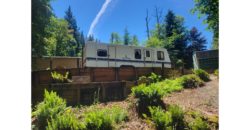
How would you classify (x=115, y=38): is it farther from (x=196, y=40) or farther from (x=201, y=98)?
(x=201, y=98)

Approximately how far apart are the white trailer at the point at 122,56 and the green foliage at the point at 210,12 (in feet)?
1.65

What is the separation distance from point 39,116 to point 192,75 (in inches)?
62.3

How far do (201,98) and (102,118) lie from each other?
3.33 feet

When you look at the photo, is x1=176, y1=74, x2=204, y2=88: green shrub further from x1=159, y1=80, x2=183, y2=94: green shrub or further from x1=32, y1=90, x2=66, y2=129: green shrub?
x1=32, y1=90, x2=66, y2=129: green shrub

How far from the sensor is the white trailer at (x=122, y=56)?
2.85m

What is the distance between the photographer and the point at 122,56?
10.2ft

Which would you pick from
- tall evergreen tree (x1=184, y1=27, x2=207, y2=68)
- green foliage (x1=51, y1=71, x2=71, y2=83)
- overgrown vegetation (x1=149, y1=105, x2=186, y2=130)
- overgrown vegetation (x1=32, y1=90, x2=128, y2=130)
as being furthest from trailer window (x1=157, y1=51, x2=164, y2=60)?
green foliage (x1=51, y1=71, x2=71, y2=83)

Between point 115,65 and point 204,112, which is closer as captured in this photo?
point 204,112

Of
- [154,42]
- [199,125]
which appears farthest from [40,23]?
[199,125]

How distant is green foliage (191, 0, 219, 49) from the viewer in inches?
104

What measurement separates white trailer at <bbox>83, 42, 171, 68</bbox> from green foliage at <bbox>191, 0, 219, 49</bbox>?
50 cm

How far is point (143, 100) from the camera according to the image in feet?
8.87
